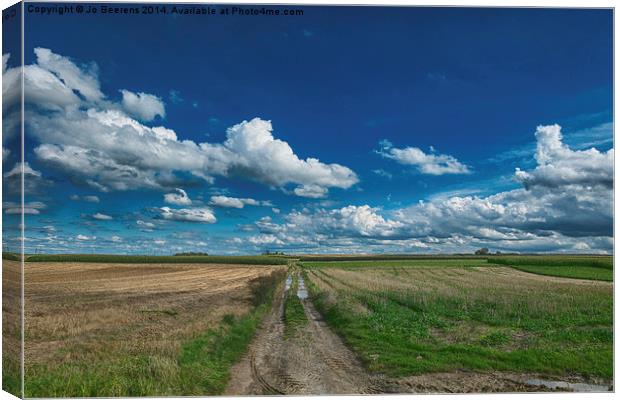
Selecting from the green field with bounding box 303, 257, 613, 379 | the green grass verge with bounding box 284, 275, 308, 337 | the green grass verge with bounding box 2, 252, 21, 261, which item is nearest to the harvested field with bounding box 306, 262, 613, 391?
the green field with bounding box 303, 257, 613, 379

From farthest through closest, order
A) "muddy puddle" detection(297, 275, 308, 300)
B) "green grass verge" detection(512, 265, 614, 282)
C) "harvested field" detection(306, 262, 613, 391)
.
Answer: "muddy puddle" detection(297, 275, 308, 300)
"green grass verge" detection(512, 265, 614, 282)
"harvested field" detection(306, 262, 613, 391)

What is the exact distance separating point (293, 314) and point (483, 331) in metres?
6.46

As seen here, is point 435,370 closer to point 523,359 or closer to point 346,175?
point 523,359

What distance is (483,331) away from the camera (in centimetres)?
997

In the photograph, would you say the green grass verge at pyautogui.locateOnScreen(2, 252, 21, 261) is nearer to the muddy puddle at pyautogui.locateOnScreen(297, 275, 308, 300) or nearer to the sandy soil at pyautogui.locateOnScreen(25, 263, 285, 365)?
the sandy soil at pyautogui.locateOnScreen(25, 263, 285, 365)

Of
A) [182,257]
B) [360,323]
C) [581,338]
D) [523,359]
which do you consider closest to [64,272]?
[182,257]

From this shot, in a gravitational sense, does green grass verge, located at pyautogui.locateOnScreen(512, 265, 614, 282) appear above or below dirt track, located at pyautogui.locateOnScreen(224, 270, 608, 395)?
above

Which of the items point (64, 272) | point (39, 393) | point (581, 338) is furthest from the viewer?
point (64, 272)

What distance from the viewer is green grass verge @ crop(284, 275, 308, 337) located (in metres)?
12.4

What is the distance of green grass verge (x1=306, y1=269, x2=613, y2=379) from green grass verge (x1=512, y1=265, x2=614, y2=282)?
1.53 ft

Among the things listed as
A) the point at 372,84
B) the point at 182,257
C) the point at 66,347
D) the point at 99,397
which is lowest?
the point at 99,397

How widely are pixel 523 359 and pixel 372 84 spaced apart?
5830mm

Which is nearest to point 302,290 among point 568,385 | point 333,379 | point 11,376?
point 333,379

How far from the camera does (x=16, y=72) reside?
798 cm
